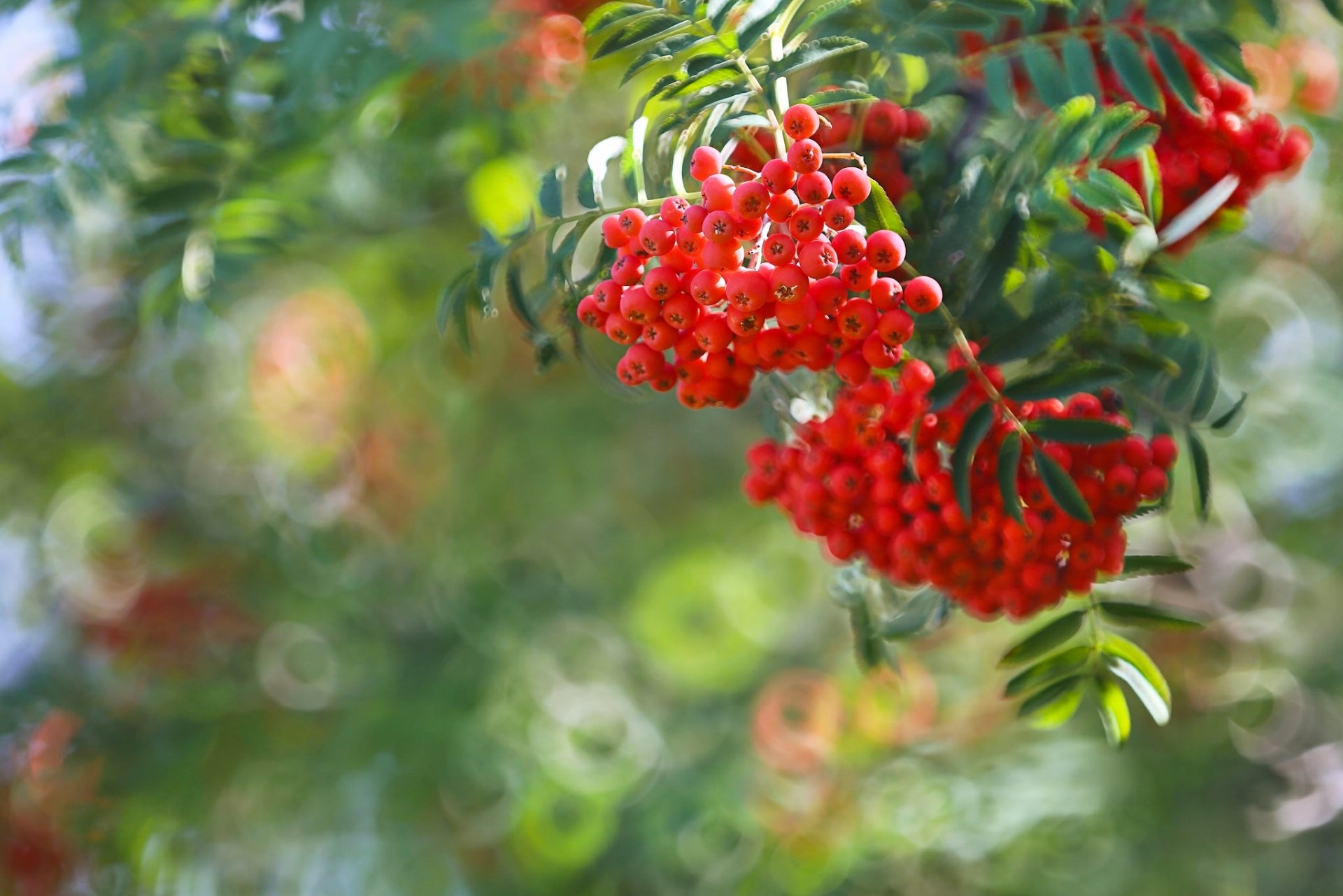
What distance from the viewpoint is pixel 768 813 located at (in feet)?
9.46

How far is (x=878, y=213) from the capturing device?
989mm

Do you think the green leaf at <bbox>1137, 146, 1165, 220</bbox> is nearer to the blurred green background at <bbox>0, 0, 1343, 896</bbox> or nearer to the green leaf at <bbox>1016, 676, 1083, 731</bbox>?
the green leaf at <bbox>1016, 676, 1083, 731</bbox>

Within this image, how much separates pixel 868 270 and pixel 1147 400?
432 mm

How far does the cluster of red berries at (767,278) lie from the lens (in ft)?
3.08

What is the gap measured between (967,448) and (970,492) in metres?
0.08

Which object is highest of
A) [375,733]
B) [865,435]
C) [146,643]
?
[865,435]

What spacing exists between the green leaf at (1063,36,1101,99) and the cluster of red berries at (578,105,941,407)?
1.46ft

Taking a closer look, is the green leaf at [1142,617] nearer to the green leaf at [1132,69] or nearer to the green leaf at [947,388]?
the green leaf at [947,388]

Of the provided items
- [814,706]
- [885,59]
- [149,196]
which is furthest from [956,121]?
[814,706]

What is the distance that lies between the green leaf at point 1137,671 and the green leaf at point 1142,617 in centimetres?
3

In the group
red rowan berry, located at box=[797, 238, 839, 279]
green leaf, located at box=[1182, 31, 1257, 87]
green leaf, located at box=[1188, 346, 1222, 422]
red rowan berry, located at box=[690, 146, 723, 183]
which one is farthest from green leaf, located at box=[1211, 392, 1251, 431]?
red rowan berry, located at box=[690, 146, 723, 183]

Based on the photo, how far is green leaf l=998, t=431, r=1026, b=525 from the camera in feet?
3.45

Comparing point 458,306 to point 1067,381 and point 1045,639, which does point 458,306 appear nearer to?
point 1067,381

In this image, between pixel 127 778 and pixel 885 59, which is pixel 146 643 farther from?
pixel 885 59
